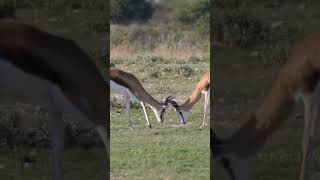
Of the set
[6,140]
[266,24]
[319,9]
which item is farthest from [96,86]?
[266,24]

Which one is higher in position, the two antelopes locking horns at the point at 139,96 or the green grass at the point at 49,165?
the two antelopes locking horns at the point at 139,96

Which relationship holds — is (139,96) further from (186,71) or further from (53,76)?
(53,76)

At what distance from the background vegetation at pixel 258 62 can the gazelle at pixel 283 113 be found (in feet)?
0.25

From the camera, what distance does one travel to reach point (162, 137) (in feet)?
19.9

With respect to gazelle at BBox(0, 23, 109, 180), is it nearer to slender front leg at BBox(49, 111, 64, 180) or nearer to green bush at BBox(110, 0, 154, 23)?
slender front leg at BBox(49, 111, 64, 180)

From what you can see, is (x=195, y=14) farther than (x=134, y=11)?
No

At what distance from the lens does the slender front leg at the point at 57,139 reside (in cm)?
368

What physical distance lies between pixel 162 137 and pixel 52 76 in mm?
2608

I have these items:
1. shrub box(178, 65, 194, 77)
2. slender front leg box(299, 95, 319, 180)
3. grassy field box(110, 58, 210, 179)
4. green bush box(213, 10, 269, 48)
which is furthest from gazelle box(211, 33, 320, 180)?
shrub box(178, 65, 194, 77)

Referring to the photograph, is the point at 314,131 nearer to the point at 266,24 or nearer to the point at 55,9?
the point at 55,9

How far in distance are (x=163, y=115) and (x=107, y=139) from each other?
386 centimetres

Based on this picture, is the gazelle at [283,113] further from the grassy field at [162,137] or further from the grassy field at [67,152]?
the grassy field at [162,137]

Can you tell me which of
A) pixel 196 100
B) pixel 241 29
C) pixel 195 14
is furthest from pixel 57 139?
pixel 195 14

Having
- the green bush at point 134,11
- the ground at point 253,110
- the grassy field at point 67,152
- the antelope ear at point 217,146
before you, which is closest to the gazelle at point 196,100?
the ground at point 253,110
